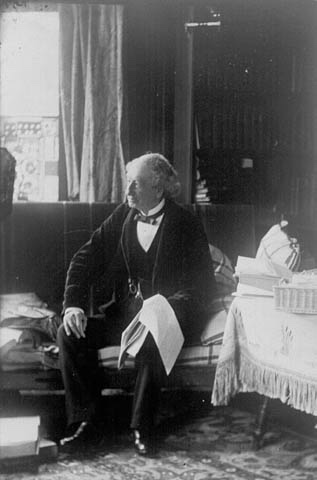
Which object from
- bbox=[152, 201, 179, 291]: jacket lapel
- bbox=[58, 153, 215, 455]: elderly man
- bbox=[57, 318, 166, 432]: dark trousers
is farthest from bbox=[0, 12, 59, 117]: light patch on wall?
bbox=[57, 318, 166, 432]: dark trousers

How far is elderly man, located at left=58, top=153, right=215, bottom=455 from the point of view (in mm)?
2236

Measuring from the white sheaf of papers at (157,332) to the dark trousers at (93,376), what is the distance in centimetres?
2

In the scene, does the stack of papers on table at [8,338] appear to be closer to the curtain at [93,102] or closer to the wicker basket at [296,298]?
the curtain at [93,102]

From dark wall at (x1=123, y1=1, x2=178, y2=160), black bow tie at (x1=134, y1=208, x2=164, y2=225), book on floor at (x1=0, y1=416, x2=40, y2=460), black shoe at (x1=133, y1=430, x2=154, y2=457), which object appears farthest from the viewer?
dark wall at (x1=123, y1=1, x2=178, y2=160)

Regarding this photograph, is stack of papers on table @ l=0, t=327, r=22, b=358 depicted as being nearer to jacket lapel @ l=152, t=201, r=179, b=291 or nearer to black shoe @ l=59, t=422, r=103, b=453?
black shoe @ l=59, t=422, r=103, b=453

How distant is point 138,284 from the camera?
2.37m

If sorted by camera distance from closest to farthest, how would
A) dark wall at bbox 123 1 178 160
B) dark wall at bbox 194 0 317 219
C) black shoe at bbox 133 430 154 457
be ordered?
black shoe at bbox 133 430 154 457 < dark wall at bbox 194 0 317 219 < dark wall at bbox 123 1 178 160

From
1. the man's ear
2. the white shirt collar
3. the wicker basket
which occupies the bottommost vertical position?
the wicker basket

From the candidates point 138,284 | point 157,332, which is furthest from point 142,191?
point 157,332

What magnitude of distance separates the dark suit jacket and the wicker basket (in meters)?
0.50

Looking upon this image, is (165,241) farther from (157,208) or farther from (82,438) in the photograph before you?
(82,438)

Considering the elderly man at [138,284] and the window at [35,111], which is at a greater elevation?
the window at [35,111]

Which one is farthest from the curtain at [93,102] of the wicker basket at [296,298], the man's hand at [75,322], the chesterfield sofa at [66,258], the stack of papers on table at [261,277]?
the wicker basket at [296,298]

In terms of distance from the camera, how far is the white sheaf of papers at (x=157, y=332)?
7.28 feet
